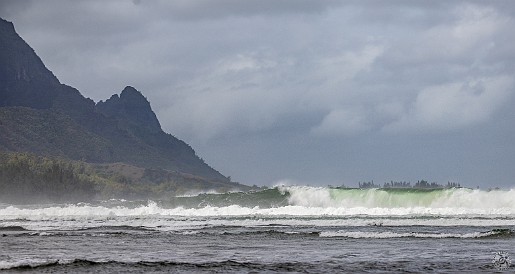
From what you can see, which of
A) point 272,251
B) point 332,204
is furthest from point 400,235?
point 332,204

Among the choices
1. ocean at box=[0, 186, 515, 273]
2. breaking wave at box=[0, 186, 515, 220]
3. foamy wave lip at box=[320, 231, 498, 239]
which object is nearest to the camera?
ocean at box=[0, 186, 515, 273]

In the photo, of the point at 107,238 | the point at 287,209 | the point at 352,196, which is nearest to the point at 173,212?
the point at 287,209

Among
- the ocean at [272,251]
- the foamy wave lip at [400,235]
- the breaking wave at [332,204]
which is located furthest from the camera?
the breaking wave at [332,204]

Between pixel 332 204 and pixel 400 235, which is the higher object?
pixel 332 204

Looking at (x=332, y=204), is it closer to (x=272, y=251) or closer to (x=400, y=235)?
(x=400, y=235)

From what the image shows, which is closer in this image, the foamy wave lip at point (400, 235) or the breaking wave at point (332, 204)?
the foamy wave lip at point (400, 235)

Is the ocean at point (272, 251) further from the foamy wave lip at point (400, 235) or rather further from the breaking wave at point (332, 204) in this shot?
the breaking wave at point (332, 204)

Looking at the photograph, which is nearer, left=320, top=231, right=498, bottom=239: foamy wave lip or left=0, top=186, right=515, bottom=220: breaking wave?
left=320, top=231, right=498, bottom=239: foamy wave lip

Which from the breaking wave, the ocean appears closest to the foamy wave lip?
the ocean

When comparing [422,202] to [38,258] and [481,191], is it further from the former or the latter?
[38,258]

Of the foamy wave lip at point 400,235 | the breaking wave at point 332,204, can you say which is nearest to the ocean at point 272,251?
the foamy wave lip at point 400,235

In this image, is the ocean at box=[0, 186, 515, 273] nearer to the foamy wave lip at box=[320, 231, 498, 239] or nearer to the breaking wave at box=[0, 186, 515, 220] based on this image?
the foamy wave lip at box=[320, 231, 498, 239]

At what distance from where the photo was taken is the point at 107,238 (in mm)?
36094

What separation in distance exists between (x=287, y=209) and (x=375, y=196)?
42.3ft
